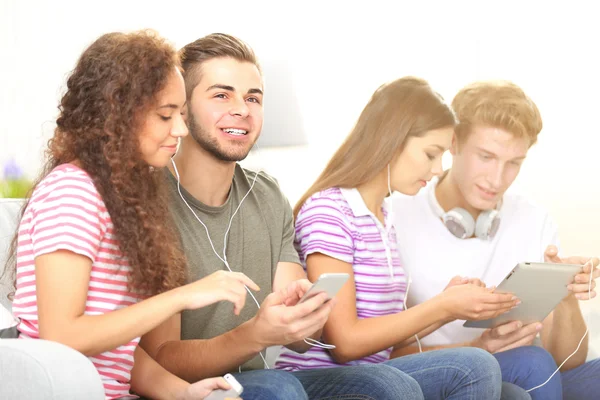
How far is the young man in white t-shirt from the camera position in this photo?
2125mm

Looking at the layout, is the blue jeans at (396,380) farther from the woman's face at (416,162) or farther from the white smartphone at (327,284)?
the woman's face at (416,162)

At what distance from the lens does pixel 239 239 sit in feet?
5.68

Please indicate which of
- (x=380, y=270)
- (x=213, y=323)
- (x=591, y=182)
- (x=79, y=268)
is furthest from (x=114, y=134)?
(x=591, y=182)

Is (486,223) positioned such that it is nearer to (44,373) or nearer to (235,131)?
(235,131)

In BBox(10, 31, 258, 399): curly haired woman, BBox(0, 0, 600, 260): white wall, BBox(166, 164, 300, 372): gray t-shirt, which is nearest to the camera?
BBox(10, 31, 258, 399): curly haired woman

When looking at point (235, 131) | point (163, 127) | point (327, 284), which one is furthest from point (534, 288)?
point (163, 127)

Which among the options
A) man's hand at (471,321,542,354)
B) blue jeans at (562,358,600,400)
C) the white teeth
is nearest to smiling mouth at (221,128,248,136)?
→ the white teeth

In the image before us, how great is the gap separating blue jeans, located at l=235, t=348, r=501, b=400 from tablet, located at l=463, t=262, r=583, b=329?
20cm

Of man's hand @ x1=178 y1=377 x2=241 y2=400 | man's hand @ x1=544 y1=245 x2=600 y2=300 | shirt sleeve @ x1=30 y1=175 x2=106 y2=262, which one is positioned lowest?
man's hand @ x1=178 y1=377 x2=241 y2=400

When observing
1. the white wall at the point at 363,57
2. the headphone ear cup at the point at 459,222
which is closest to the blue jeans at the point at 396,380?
the headphone ear cup at the point at 459,222

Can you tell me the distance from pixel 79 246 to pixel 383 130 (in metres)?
0.89

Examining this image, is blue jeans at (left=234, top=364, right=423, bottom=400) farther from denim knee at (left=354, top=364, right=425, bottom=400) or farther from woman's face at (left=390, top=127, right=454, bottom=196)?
woman's face at (left=390, top=127, right=454, bottom=196)

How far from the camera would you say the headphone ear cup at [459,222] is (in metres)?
2.11

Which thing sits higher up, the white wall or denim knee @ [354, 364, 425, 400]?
the white wall
